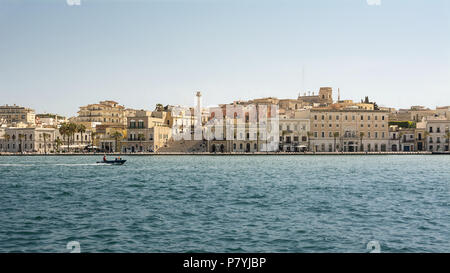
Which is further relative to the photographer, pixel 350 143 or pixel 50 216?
pixel 350 143

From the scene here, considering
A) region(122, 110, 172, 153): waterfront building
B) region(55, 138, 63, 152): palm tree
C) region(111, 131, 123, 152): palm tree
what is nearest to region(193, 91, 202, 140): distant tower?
region(122, 110, 172, 153): waterfront building

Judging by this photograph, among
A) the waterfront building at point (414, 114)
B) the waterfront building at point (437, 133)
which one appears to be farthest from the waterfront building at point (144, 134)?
the waterfront building at point (414, 114)

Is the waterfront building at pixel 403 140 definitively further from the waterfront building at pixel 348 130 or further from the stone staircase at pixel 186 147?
the stone staircase at pixel 186 147

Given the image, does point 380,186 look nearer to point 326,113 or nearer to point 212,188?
point 212,188

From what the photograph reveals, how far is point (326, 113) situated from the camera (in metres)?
67.3

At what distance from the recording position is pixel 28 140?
233 feet

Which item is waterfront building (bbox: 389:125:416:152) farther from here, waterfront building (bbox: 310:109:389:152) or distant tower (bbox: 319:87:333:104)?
distant tower (bbox: 319:87:333:104)

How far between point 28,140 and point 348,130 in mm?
46469

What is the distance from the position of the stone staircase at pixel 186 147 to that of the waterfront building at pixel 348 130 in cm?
1570

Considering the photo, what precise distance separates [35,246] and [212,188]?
1227 centimetres

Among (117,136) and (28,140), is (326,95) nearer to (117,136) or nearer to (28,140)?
(117,136)

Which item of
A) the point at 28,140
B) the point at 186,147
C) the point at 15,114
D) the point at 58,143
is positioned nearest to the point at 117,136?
the point at 58,143
